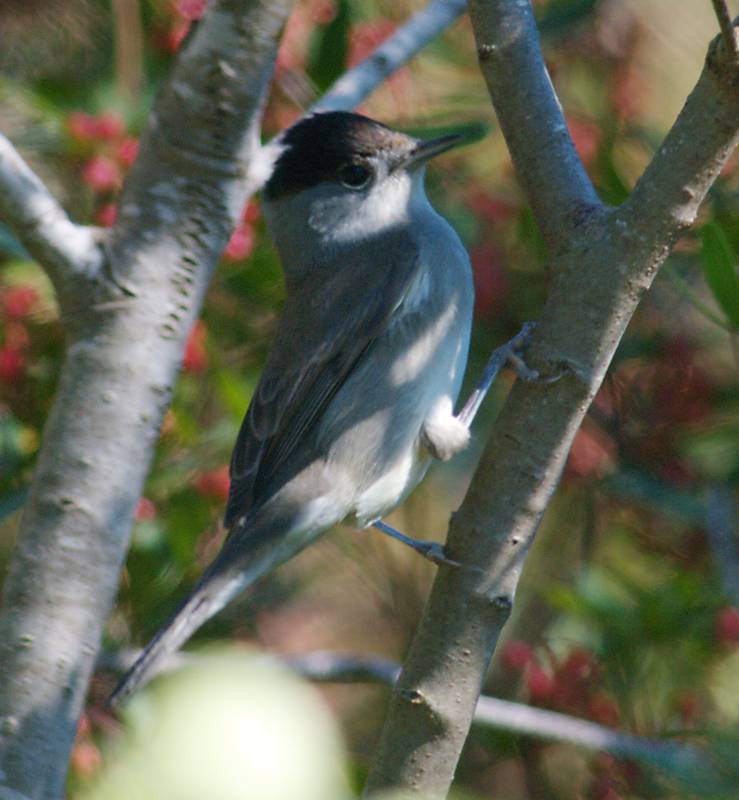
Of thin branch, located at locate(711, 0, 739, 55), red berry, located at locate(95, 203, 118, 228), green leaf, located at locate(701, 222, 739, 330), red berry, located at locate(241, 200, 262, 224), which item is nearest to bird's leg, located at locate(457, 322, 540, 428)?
green leaf, located at locate(701, 222, 739, 330)

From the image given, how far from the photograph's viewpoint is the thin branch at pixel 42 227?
7.50ft

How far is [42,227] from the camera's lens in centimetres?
230

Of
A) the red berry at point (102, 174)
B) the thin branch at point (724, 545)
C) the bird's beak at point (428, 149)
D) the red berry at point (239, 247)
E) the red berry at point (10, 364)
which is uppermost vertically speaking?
the bird's beak at point (428, 149)

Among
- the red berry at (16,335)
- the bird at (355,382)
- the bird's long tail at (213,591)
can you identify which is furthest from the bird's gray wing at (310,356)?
the red berry at (16,335)

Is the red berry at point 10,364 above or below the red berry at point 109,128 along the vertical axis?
below

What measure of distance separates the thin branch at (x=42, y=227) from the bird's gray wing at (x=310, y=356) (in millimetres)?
723

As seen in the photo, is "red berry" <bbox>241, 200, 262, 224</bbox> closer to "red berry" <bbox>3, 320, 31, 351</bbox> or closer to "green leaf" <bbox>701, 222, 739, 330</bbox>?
"red berry" <bbox>3, 320, 31, 351</bbox>

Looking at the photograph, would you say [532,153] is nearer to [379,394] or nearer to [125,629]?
[379,394]

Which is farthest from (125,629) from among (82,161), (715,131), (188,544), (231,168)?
(715,131)

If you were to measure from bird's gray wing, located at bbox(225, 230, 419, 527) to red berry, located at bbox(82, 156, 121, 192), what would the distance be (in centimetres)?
56

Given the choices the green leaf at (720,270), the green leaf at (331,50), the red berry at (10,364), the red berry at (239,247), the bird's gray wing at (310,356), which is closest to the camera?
the green leaf at (720,270)

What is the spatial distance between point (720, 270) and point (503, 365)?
0.51 metres

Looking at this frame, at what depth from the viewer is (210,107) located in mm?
2393

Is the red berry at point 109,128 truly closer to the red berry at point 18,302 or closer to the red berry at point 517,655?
the red berry at point 18,302
